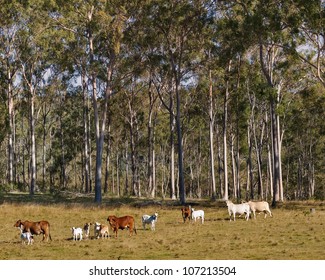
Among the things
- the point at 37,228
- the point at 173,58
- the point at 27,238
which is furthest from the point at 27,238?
the point at 173,58

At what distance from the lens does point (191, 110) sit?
70.8m

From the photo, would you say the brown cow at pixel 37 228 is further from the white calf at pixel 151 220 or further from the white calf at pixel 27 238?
the white calf at pixel 151 220

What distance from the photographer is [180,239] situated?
22.9 m

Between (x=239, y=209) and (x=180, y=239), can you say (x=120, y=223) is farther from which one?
(x=239, y=209)

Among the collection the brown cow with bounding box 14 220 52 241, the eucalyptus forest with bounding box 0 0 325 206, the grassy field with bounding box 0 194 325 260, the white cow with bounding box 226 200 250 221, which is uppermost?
the eucalyptus forest with bounding box 0 0 325 206

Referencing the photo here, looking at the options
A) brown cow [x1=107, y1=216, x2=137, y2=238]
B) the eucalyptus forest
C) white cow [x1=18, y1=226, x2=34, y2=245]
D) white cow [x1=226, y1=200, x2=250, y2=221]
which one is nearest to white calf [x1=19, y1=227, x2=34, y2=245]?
white cow [x1=18, y1=226, x2=34, y2=245]

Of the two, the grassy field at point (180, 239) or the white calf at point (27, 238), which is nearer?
the grassy field at point (180, 239)

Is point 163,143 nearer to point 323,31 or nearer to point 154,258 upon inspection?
point 323,31

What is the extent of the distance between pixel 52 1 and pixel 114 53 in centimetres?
707

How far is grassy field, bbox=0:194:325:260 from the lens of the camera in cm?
1906

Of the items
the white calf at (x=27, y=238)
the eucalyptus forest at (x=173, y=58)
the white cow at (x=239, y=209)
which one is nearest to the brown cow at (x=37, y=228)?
the white calf at (x=27, y=238)

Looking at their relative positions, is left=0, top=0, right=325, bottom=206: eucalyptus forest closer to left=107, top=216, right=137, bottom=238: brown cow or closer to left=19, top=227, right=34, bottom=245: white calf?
left=107, top=216, right=137, bottom=238: brown cow

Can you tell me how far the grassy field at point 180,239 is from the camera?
19.1 m

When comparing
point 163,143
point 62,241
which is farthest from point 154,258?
point 163,143
